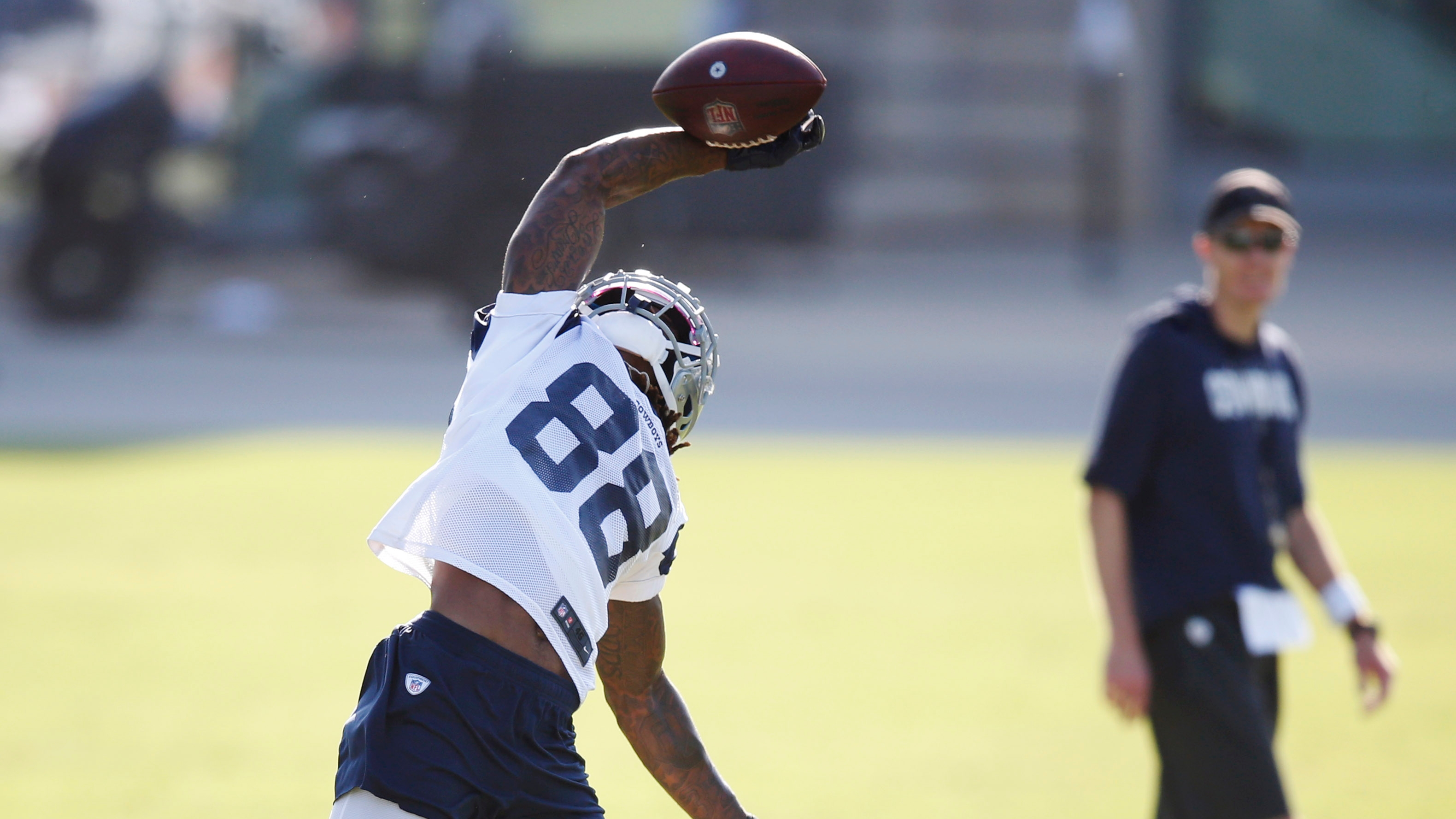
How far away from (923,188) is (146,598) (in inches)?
787

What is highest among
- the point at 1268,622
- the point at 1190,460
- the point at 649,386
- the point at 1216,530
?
the point at 649,386

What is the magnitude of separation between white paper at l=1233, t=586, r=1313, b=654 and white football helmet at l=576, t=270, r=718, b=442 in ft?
7.00

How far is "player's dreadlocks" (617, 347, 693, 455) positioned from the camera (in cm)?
338

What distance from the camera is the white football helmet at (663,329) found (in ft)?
11.0

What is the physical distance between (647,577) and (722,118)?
3.13 ft

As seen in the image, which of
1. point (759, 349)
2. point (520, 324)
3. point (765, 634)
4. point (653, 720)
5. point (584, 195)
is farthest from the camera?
point (759, 349)

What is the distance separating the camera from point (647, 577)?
11.6 ft

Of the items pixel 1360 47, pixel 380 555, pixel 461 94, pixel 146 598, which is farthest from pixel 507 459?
pixel 1360 47

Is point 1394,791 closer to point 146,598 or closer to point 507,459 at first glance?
point 507,459

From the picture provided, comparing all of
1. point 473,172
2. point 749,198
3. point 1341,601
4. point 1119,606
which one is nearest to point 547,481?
point 1119,606

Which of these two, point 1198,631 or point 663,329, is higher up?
point 663,329

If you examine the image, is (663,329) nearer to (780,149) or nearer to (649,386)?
(649,386)

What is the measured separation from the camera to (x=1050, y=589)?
935 centimetres

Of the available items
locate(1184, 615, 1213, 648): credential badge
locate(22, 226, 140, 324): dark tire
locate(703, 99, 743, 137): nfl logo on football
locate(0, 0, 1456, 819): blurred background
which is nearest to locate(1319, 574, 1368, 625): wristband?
locate(1184, 615, 1213, 648): credential badge
